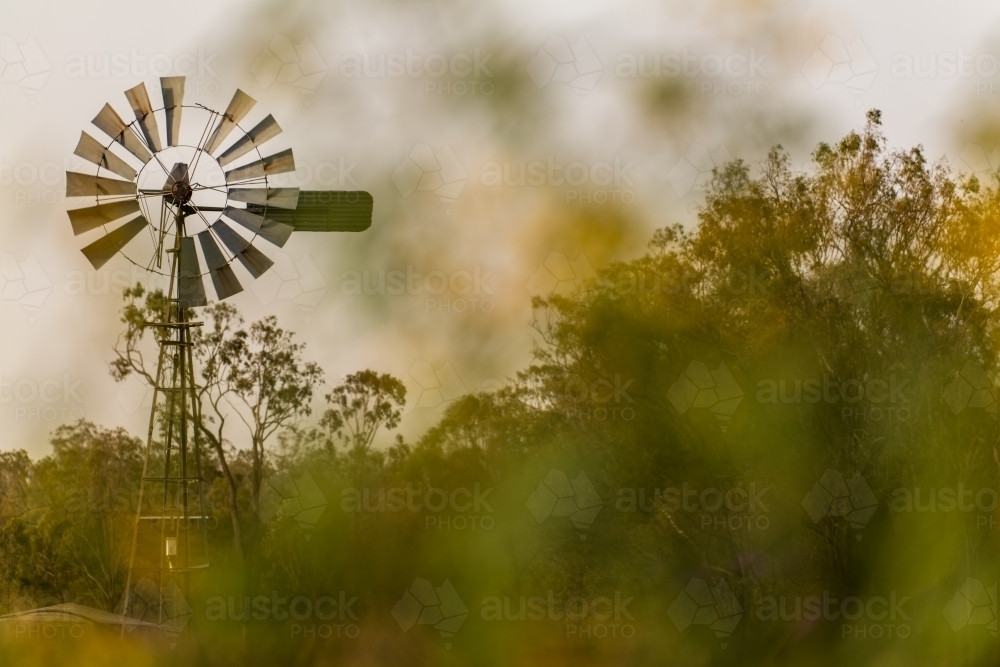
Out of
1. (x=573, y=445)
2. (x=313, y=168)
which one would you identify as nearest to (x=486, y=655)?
(x=573, y=445)

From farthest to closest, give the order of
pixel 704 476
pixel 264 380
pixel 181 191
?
1. pixel 264 380
2. pixel 704 476
3. pixel 181 191

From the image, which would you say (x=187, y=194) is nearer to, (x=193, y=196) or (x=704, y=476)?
(x=193, y=196)

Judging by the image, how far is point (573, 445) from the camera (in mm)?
9727

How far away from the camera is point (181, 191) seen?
8.18 meters

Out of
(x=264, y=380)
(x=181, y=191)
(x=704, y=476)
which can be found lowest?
(x=704, y=476)

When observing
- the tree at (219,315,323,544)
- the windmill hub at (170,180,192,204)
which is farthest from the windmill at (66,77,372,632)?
A: the tree at (219,315,323,544)

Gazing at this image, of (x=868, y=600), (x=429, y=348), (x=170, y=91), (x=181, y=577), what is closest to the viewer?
(x=170, y=91)

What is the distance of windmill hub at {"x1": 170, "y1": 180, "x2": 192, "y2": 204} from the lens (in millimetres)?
8180

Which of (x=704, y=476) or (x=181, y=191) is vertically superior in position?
(x=181, y=191)

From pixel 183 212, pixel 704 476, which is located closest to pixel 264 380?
pixel 183 212

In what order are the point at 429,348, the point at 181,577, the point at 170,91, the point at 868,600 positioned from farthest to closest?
1. the point at 429,348
2. the point at 868,600
3. the point at 181,577
4. the point at 170,91

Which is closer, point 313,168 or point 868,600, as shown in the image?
point 868,600

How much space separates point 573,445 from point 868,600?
3.12m

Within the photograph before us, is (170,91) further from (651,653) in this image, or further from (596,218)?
(651,653)
